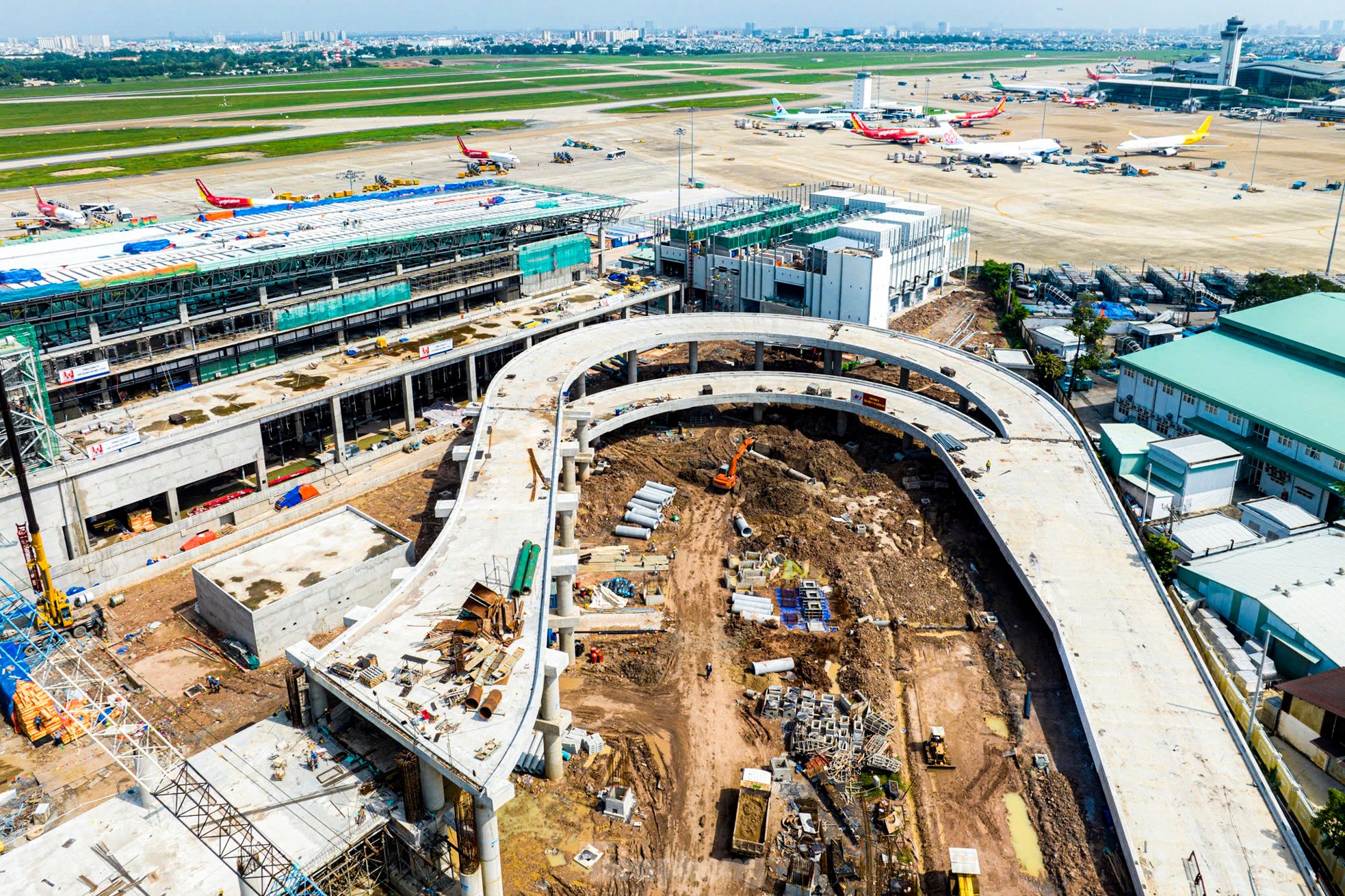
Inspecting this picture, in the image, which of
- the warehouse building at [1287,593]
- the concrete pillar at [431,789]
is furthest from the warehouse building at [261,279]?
the warehouse building at [1287,593]

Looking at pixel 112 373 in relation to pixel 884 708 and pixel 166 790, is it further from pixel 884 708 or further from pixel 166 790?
pixel 884 708

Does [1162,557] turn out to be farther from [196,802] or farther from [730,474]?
[196,802]

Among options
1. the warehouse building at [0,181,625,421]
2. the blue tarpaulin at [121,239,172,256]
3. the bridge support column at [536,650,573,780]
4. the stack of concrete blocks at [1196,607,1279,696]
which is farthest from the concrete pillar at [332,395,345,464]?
the stack of concrete blocks at [1196,607,1279,696]

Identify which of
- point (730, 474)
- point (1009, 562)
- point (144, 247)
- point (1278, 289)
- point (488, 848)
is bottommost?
point (730, 474)

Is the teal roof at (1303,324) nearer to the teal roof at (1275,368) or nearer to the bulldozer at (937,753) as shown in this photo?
the teal roof at (1275,368)

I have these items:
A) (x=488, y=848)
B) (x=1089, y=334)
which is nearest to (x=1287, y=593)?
(x=488, y=848)
